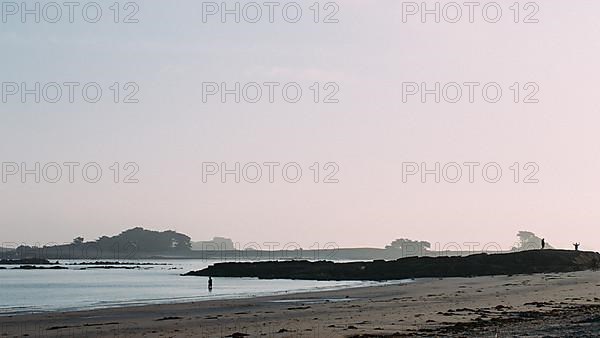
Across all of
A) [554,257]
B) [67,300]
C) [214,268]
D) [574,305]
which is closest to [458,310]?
[574,305]

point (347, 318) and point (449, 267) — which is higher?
point (449, 267)

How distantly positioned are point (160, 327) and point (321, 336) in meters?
6.70

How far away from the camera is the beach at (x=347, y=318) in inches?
944

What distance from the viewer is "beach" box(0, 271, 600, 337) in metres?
24.0

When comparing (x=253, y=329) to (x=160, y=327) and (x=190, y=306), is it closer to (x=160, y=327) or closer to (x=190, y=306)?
(x=160, y=327)

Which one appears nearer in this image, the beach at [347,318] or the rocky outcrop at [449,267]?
the beach at [347,318]

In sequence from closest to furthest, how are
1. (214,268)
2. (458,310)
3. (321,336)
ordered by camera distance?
(321,336)
(458,310)
(214,268)

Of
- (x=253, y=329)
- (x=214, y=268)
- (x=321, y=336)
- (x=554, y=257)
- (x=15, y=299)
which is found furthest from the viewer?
(x=214, y=268)

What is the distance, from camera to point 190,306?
129ft

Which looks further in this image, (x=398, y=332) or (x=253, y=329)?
(x=253, y=329)

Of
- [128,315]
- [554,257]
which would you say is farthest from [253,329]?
[554,257]

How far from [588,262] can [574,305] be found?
4815cm

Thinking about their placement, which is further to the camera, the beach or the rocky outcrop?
the rocky outcrop

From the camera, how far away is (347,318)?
2962 cm
